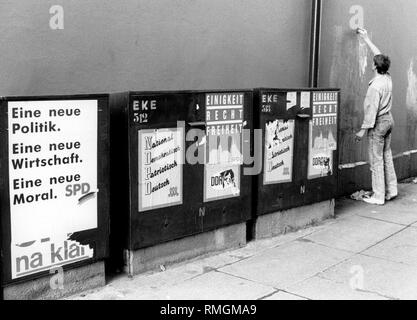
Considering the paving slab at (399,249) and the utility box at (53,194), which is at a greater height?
the utility box at (53,194)

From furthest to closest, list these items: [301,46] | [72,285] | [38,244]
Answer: [301,46] < [72,285] < [38,244]

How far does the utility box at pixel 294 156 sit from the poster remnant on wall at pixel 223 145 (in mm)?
339

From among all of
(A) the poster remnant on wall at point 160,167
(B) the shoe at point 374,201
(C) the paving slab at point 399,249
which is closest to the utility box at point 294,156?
(C) the paving slab at point 399,249

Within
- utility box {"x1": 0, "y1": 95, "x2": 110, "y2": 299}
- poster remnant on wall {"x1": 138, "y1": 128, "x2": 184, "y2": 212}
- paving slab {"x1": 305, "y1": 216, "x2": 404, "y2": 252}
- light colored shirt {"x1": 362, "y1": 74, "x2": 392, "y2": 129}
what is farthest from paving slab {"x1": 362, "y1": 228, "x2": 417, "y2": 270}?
utility box {"x1": 0, "y1": 95, "x2": 110, "y2": 299}

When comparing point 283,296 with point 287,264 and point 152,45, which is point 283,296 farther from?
point 152,45

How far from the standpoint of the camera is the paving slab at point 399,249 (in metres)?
5.48

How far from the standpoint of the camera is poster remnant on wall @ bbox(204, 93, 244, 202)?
5.13 metres

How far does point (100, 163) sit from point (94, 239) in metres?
0.60

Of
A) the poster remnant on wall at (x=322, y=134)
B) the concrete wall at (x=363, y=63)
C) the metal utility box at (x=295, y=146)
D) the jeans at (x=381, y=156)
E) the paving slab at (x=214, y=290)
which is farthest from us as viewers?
the concrete wall at (x=363, y=63)

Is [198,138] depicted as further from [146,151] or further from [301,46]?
[301,46]

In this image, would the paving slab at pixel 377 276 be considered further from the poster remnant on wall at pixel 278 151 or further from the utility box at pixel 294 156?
the poster remnant on wall at pixel 278 151

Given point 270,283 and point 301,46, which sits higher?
point 301,46
